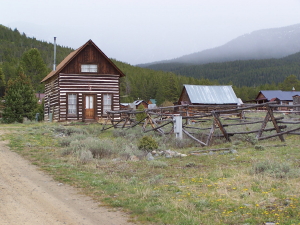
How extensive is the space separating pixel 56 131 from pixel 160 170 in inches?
491

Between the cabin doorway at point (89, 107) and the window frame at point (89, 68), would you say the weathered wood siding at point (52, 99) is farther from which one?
the window frame at point (89, 68)

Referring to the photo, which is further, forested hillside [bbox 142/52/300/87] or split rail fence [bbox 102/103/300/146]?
forested hillside [bbox 142/52/300/87]

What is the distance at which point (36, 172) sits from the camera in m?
9.35

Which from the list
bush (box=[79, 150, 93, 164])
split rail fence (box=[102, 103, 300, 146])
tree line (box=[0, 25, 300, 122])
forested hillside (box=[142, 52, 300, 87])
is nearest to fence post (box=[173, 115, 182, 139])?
split rail fence (box=[102, 103, 300, 146])

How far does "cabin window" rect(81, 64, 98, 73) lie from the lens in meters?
29.2

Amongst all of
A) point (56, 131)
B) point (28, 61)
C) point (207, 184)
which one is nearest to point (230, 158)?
point (207, 184)

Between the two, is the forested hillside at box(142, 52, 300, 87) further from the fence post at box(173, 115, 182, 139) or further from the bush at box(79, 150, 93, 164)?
the bush at box(79, 150, 93, 164)

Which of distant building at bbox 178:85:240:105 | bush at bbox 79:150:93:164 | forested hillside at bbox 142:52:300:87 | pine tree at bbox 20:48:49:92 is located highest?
forested hillside at bbox 142:52:300:87

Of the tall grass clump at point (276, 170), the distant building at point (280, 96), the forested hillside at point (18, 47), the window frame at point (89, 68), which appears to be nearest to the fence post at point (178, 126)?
the tall grass clump at point (276, 170)

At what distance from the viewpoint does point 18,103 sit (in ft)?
120

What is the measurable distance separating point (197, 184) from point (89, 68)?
23.4 metres

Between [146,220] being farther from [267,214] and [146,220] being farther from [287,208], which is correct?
[287,208]

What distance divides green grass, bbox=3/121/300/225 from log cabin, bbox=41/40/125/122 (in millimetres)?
16670

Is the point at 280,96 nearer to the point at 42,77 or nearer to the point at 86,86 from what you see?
the point at 42,77
